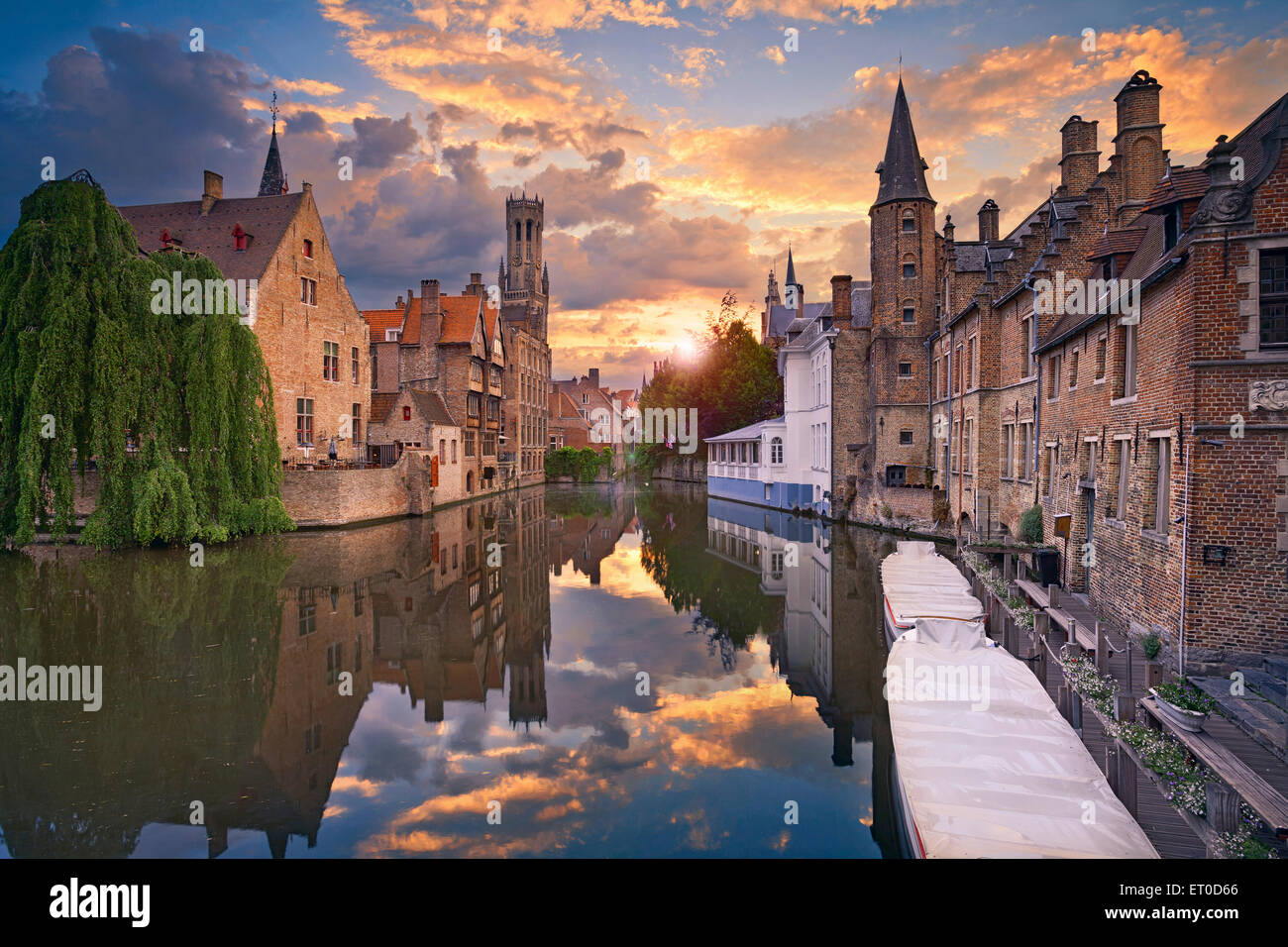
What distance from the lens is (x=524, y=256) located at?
92.2 meters

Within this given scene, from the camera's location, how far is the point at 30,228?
20.3m

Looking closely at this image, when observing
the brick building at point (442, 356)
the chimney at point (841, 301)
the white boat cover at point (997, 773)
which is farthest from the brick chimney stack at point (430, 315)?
the white boat cover at point (997, 773)

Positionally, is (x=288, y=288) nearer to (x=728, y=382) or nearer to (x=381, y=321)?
(x=381, y=321)

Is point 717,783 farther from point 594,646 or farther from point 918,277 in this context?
point 918,277

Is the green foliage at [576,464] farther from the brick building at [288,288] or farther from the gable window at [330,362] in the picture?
the gable window at [330,362]

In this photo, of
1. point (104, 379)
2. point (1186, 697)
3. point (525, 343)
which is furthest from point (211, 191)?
point (1186, 697)

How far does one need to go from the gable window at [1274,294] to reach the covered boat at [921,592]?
5764 millimetres

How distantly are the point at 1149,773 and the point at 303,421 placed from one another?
109ft

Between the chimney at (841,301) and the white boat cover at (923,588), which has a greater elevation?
the chimney at (841,301)

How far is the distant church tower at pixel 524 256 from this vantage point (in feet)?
300

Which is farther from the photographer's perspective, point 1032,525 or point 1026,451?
point 1026,451

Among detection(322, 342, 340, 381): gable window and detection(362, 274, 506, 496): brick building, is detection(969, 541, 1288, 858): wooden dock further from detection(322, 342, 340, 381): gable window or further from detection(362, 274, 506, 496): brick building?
detection(362, 274, 506, 496): brick building

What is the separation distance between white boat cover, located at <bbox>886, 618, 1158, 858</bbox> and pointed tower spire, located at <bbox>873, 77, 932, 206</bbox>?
28046 mm
